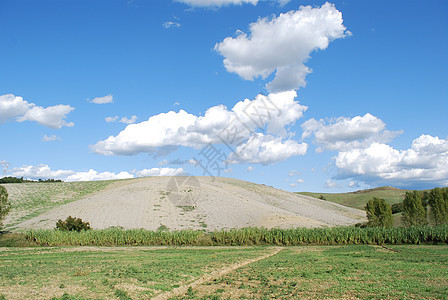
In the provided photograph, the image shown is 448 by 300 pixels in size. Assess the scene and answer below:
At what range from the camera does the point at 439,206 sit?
53.3m

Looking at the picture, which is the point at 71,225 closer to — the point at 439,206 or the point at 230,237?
the point at 230,237

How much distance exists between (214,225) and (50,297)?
1580 inches

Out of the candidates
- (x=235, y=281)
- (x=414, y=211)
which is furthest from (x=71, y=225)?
(x=414, y=211)

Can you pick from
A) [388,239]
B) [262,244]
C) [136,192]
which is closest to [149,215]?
[136,192]

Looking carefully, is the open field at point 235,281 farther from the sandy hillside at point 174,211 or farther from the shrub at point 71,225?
the sandy hillside at point 174,211

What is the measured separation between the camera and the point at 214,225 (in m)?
52.4

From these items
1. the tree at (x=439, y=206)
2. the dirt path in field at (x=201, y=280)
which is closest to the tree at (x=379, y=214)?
the tree at (x=439, y=206)

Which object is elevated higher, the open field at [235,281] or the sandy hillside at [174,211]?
the sandy hillside at [174,211]

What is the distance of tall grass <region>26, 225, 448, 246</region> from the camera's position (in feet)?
123

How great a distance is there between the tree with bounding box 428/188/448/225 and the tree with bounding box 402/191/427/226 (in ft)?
4.86

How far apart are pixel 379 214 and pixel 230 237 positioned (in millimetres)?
28208

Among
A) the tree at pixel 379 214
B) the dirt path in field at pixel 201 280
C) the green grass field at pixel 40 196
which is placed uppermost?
the green grass field at pixel 40 196

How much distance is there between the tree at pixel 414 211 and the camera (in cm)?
5428

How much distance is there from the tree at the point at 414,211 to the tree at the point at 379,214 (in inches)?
121
